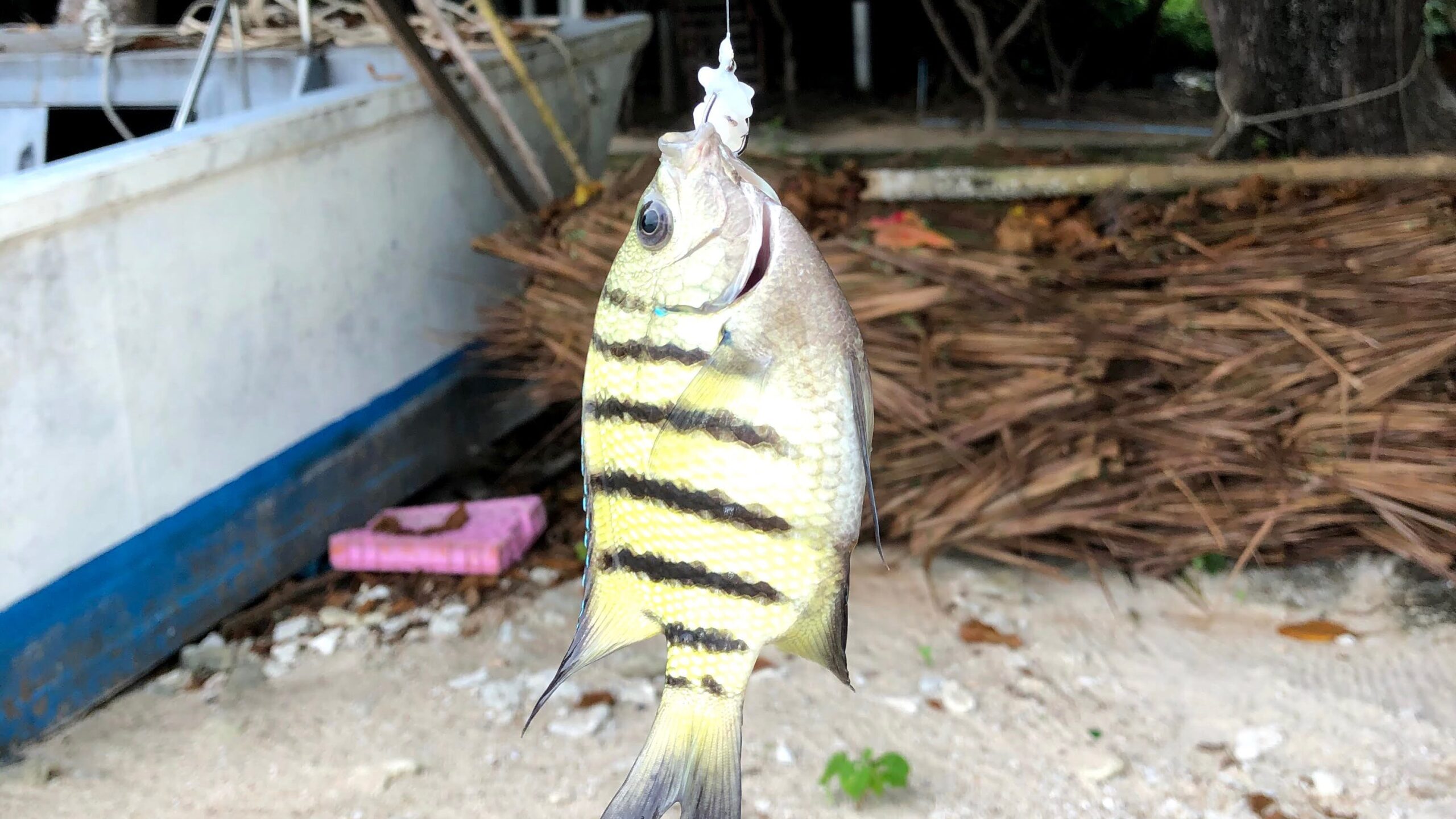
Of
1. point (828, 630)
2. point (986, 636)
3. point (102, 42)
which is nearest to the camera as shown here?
point (828, 630)

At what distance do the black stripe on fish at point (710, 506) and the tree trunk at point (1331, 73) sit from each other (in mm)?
3423

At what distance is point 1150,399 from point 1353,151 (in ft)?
4.34

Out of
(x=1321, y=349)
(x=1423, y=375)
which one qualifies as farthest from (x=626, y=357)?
(x=1423, y=375)

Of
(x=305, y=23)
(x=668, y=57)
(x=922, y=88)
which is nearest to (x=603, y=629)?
(x=305, y=23)

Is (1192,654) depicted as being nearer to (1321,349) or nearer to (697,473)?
(1321,349)

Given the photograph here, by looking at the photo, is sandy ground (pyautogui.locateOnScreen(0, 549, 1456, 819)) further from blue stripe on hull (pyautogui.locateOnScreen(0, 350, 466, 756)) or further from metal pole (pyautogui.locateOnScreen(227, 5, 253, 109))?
metal pole (pyautogui.locateOnScreen(227, 5, 253, 109))

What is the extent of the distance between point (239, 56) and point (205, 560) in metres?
2.20

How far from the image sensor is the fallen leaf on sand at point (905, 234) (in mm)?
3631

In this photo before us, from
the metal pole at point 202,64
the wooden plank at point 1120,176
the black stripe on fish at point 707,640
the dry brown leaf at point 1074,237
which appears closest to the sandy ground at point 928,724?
the dry brown leaf at point 1074,237

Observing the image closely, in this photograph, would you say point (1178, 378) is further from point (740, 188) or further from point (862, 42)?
point (862, 42)

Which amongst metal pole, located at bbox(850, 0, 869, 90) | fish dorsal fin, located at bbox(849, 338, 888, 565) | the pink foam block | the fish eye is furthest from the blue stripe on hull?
metal pole, located at bbox(850, 0, 869, 90)

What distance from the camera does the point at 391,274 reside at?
13.9 feet

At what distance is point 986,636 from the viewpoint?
3.47 metres

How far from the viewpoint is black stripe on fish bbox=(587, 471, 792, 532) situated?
1.31 meters
